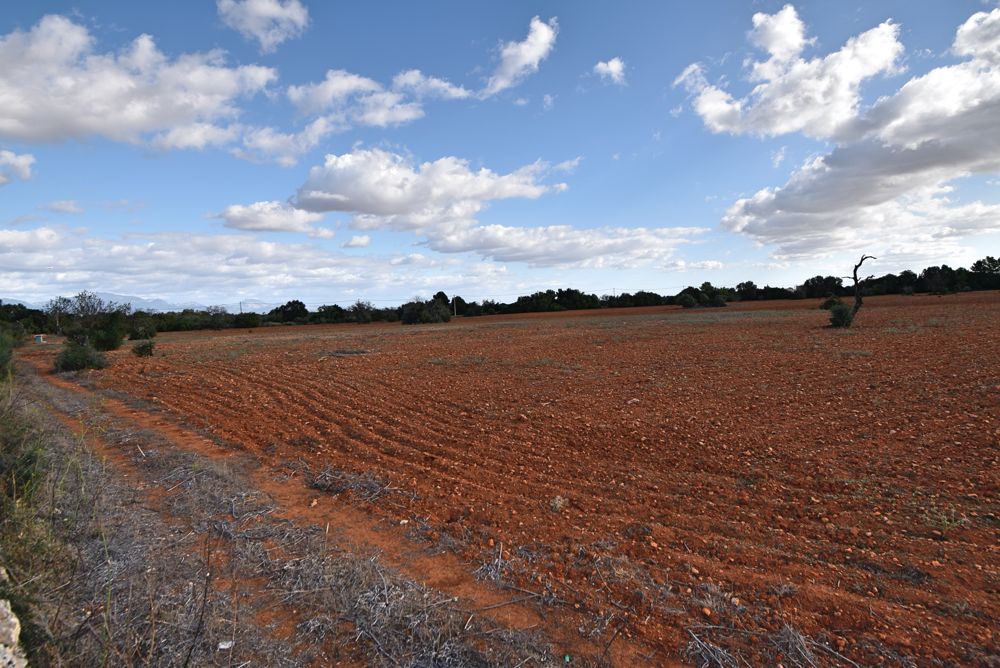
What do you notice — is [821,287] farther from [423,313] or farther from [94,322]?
[94,322]

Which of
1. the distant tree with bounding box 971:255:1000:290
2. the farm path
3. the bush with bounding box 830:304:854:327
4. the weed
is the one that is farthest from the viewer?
the distant tree with bounding box 971:255:1000:290

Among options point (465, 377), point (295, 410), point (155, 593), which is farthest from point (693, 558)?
point (465, 377)

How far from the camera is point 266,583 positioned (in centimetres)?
332

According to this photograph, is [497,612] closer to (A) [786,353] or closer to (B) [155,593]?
(B) [155,593]

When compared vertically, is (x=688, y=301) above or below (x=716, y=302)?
above

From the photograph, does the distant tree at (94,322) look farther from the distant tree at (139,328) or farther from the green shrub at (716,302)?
the green shrub at (716,302)

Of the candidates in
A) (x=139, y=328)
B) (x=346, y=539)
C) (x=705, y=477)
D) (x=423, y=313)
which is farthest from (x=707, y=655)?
(x=423, y=313)

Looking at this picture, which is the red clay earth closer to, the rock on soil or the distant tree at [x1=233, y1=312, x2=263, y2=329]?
the rock on soil

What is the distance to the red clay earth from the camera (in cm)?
301

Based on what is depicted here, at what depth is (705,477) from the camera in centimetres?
519

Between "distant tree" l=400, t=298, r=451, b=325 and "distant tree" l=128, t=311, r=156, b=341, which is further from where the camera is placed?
"distant tree" l=400, t=298, r=451, b=325

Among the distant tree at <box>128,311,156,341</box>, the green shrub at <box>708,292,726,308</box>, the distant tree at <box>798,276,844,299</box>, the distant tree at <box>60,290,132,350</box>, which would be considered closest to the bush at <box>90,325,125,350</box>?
the distant tree at <box>60,290,132,350</box>

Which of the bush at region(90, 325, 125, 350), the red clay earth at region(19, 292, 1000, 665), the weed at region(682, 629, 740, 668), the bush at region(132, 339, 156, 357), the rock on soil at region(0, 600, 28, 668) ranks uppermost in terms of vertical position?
the bush at region(90, 325, 125, 350)

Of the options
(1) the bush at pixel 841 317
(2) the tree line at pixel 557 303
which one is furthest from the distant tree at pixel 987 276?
(1) the bush at pixel 841 317
